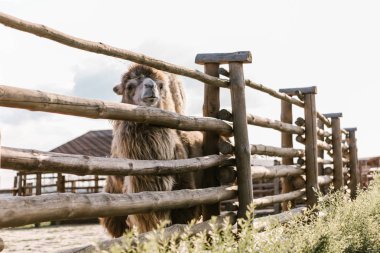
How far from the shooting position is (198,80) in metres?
4.75

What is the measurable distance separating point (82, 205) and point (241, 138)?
233 centimetres

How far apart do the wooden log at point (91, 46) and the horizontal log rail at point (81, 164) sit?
701 mm

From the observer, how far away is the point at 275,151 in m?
6.41

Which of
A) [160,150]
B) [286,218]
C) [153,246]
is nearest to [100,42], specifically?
[160,150]

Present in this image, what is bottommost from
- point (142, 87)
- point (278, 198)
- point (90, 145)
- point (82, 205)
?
point (278, 198)

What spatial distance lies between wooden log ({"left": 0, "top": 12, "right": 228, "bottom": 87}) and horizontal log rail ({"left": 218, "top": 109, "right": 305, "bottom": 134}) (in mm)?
398

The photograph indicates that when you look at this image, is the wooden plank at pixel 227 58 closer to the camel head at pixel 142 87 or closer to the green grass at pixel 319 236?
the camel head at pixel 142 87

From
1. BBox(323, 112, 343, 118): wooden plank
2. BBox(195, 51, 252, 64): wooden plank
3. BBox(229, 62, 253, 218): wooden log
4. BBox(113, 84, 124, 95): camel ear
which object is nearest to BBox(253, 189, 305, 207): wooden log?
BBox(229, 62, 253, 218): wooden log

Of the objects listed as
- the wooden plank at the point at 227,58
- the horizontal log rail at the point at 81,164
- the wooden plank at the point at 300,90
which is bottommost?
the horizontal log rail at the point at 81,164

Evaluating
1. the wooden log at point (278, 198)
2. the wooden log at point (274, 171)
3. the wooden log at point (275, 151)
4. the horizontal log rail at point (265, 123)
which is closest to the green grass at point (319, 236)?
the wooden log at point (278, 198)

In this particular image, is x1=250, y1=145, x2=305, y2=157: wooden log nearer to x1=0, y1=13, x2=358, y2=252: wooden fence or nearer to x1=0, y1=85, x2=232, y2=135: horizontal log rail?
x1=0, y1=13, x2=358, y2=252: wooden fence

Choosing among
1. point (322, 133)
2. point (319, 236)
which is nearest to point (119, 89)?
point (319, 236)

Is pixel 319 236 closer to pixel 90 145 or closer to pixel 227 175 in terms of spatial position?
pixel 227 175

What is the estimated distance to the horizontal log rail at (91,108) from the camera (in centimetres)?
279
